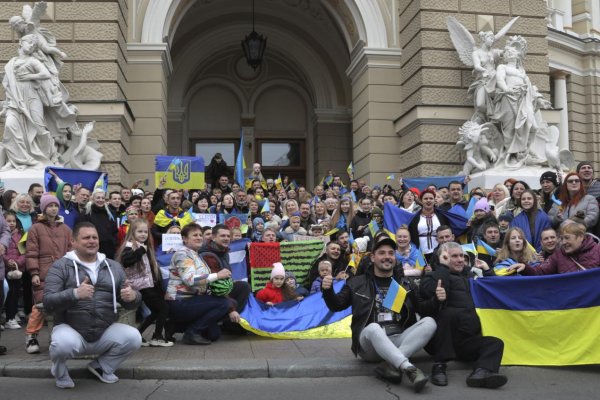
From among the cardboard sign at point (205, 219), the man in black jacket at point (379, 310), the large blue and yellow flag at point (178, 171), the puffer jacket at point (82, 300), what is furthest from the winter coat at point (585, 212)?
the large blue and yellow flag at point (178, 171)

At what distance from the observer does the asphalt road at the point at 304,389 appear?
18.2ft

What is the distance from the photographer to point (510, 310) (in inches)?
266

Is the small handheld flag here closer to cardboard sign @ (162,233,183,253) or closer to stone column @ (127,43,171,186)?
cardboard sign @ (162,233,183,253)

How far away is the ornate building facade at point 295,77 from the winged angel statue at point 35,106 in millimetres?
924

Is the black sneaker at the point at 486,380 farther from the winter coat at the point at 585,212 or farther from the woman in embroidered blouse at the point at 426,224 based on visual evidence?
the woman in embroidered blouse at the point at 426,224

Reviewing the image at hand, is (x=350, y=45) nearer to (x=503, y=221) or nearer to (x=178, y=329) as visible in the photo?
(x=503, y=221)

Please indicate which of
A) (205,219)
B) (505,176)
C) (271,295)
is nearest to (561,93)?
(505,176)

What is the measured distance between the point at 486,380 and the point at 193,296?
337 centimetres

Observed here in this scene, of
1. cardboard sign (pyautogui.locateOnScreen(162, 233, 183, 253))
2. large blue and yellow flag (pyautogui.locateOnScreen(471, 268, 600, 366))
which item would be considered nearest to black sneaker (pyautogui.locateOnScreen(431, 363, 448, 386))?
large blue and yellow flag (pyautogui.locateOnScreen(471, 268, 600, 366))

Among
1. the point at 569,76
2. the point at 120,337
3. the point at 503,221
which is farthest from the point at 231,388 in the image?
the point at 569,76

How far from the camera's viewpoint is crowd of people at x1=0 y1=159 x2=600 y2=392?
5938 mm

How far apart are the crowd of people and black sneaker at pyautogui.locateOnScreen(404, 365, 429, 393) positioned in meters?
0.02

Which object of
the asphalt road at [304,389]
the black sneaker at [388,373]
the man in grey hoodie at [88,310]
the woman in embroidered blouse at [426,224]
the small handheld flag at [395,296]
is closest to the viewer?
the asphalt road at [304,389]

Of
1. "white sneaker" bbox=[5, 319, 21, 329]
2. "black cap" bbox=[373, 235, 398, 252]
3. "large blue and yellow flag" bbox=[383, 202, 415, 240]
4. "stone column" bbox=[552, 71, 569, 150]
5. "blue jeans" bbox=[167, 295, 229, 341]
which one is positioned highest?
"stone column" bbox=[552, 71, 569, 150]
